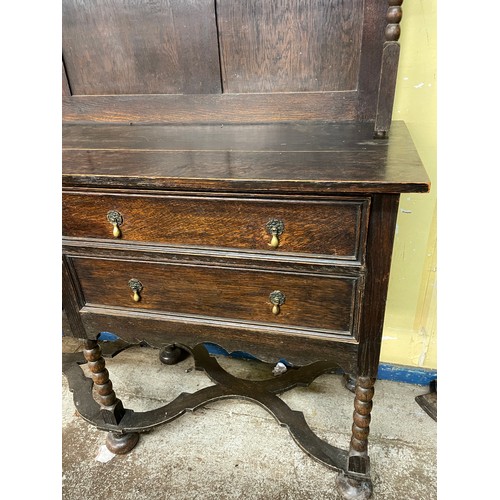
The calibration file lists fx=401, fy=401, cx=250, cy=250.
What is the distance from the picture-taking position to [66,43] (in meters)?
1.49

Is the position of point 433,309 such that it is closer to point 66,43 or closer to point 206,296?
point 206,296

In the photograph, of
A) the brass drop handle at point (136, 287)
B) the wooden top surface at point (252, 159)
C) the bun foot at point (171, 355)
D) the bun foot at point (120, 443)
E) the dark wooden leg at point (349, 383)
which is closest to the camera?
the wooden top surface at point (252, 159)

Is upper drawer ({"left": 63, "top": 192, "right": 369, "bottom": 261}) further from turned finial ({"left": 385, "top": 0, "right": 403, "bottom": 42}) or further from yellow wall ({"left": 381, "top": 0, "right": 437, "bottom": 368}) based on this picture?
yellow wall ({"left": 381, "top": 0, "right": 437, "bottom": 368})

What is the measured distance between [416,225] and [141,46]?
1.20 metres

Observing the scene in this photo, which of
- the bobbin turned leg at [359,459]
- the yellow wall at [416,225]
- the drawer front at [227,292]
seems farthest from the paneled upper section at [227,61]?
the bobbin turned leg at [359,459]

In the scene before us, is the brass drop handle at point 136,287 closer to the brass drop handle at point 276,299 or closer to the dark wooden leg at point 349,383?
the brass drop handle at point 276,299

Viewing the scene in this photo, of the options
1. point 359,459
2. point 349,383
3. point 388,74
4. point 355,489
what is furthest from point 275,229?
point 349,383

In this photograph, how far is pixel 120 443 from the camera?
1534 millimetres

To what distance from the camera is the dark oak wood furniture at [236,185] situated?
36.9 inches

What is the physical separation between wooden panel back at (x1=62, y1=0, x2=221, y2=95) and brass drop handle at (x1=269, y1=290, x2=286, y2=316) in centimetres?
80

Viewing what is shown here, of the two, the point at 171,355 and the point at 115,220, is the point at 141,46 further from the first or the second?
the point at 171,355

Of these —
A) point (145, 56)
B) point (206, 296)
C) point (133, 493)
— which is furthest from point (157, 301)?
point (145, 56)

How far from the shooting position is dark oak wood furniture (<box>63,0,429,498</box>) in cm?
94

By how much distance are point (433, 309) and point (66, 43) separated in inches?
69.7
